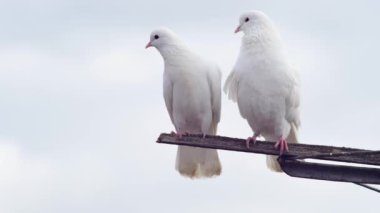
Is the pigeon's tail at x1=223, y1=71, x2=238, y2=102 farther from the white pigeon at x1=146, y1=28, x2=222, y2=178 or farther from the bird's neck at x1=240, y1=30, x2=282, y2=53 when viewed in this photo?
the white pigeon at x1=146, y1=28, x2=222, y2=178

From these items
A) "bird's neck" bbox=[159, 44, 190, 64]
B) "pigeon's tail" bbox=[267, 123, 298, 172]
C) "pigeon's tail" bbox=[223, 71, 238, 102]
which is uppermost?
"bird's neck" bbox=[159, 44, 190, 64]

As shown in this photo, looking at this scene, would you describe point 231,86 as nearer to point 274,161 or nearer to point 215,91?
point 274,161

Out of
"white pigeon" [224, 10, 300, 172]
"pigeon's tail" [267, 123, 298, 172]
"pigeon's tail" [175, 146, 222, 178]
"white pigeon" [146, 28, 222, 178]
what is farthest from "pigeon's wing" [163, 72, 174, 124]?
"pigeon's tail" [267, 123, 298, 172]

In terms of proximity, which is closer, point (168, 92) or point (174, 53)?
point (174, 53)

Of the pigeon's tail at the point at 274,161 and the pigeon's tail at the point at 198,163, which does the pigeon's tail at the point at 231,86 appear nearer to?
the pigeon's tail at the point at 274,161

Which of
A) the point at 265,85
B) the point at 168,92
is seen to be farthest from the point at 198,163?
the point at 265,85

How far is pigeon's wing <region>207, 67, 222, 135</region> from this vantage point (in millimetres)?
14086

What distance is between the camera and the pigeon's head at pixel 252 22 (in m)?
12.9

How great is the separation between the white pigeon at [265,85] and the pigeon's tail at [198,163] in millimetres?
1288

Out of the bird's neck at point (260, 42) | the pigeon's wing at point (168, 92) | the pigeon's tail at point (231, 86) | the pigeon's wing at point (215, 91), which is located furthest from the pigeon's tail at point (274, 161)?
the pigeon's wing at point (168, 92)

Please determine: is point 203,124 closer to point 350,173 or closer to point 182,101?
point 182,101

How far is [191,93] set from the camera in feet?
46.4

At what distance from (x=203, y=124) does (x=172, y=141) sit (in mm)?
4711

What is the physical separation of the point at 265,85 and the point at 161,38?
8.91ft
